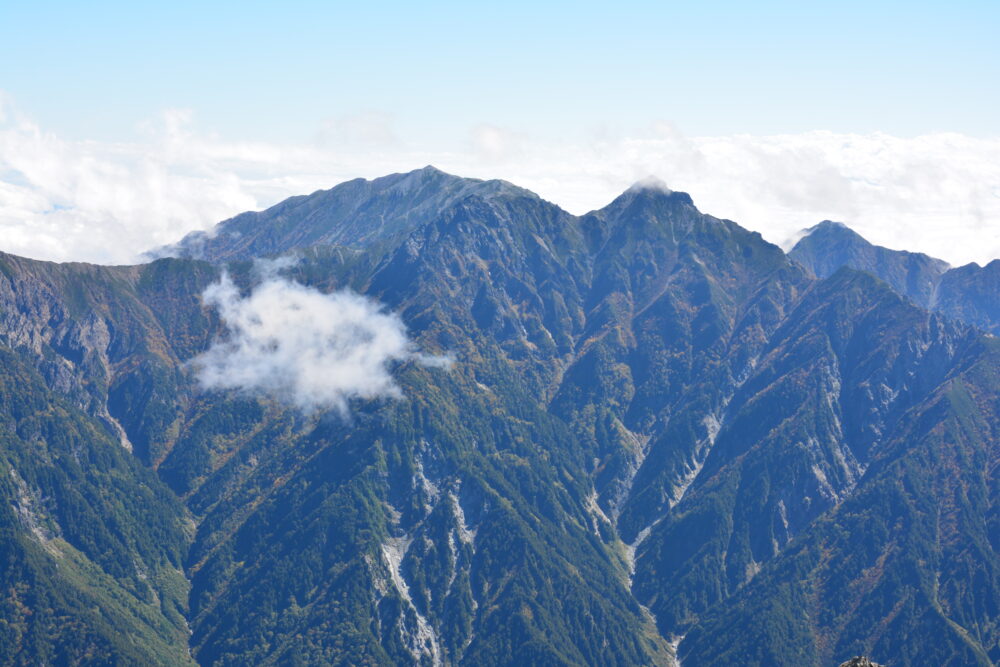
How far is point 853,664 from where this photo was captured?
87.8 m
